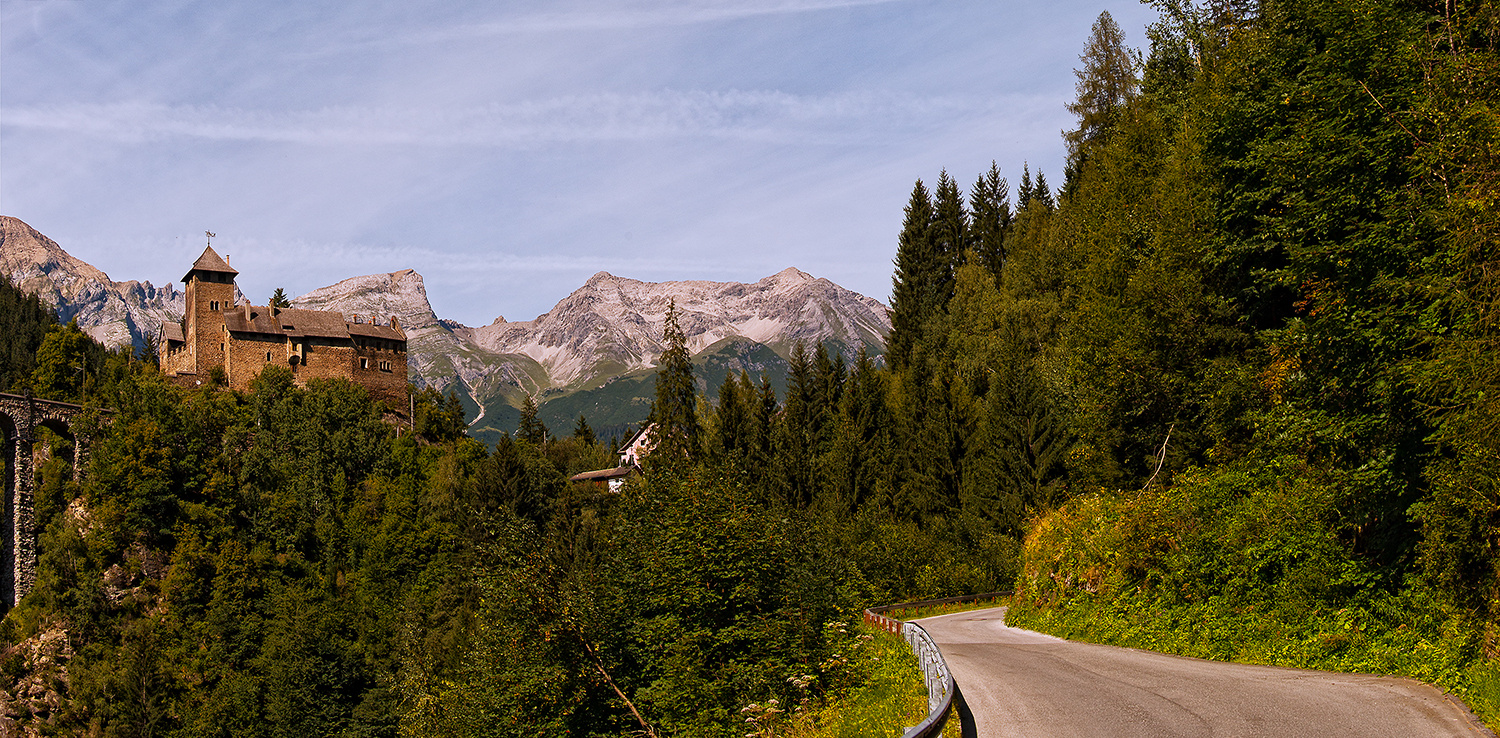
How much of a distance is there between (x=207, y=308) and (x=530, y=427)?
41.0 meters

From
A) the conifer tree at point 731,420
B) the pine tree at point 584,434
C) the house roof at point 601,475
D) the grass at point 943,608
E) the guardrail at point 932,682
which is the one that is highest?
the pine tree at point 584,434

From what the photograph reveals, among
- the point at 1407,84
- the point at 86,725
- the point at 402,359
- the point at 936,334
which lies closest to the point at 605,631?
the point at 1407,84

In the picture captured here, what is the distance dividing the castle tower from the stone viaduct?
49.7 feet

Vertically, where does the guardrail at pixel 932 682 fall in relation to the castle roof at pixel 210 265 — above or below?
below

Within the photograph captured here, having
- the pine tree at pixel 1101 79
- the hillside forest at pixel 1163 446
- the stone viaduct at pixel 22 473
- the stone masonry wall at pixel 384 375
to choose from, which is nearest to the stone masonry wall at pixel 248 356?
the stone masonry wall at pixel 384 375

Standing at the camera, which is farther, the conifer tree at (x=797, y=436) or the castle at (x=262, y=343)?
the castle at (x=262, y=343)

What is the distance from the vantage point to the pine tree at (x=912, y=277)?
266 feet

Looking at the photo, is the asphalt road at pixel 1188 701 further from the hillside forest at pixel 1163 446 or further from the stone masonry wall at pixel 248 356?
the stone masonry wall at pixel 248 356

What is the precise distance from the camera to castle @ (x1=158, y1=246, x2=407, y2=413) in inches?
3991

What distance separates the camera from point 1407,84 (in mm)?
17531

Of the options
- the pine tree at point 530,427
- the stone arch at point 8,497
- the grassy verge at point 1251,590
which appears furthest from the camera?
the pine tree at point 530,427

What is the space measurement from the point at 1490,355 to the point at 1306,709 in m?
5.61

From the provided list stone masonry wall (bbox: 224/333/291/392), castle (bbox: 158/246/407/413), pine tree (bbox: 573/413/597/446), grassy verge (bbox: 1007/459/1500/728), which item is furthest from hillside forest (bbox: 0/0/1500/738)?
pine tree (bbox: 573/413/597/446)

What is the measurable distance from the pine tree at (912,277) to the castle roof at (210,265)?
7276 cm
